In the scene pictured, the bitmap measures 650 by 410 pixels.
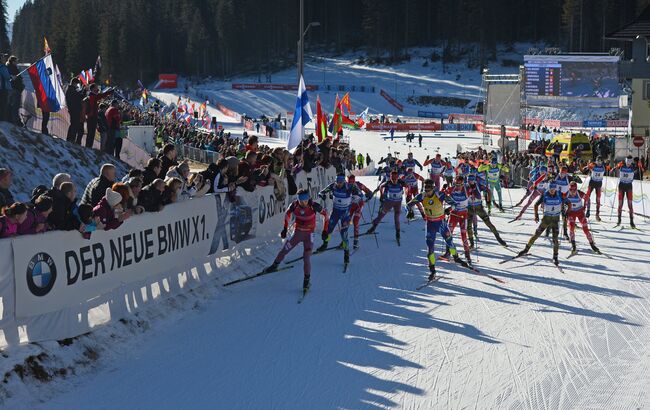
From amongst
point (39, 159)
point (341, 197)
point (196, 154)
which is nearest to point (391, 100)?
point (196, 154)

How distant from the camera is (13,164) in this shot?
53.6 feet

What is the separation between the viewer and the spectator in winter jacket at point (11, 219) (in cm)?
814

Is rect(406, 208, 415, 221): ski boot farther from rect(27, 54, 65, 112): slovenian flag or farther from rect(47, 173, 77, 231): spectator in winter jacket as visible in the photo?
rect(47, 173, 77, 231): spectator in winter jacket

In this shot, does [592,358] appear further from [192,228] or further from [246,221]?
[246,221]

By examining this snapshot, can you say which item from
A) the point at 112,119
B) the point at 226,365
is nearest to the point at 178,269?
the point at 226,365

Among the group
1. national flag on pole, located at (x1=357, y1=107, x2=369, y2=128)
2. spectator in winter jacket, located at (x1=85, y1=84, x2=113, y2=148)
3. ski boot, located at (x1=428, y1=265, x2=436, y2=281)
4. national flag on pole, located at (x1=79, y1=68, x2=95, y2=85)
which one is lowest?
ski boot, located at (x1=428, y1=265, x2=436, y2=281)

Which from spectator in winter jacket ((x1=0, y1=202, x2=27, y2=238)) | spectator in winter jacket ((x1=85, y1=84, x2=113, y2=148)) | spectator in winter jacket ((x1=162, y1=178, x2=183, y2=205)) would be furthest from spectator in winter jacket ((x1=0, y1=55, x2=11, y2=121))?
spectator in winter jacket ((x1=0, y1=202, x2=27, y2=238))

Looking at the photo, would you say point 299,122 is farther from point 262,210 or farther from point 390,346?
point 390,346

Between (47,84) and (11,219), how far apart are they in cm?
809

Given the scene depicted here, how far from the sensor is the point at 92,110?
17.9 metres

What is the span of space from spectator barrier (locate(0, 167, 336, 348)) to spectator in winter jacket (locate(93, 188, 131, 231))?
0.13 meters

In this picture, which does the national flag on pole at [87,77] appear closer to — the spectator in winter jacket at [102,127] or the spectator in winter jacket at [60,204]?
the spectator in winter jacket at [102,127]

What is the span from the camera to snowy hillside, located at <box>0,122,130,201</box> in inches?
641

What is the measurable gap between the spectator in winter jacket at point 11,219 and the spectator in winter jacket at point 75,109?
29.6 feet
